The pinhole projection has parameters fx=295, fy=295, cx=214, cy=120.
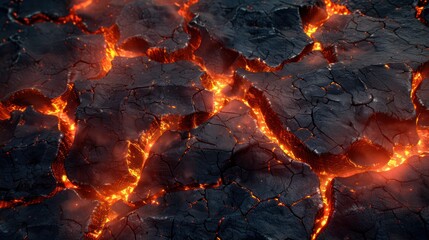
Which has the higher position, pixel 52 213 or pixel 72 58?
pixel 72 58

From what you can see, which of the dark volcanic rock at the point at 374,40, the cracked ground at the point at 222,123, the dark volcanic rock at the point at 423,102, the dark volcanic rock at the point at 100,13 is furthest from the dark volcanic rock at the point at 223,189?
the dark volcanic rock at the point at 100,13

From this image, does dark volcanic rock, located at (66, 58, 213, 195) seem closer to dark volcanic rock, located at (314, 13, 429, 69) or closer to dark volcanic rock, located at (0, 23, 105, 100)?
dark volcanic rock, located at (0, 23, 105, 100)

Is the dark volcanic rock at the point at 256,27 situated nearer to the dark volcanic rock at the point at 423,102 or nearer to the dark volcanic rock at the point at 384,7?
the dark volcanic rock at the point at 384,7

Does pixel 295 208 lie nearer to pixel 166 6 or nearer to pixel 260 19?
pixel 260 19

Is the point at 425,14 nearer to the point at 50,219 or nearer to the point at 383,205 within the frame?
the point at 383,205

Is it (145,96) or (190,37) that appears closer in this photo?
(145,96)

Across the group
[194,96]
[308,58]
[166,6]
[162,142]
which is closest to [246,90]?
[194,96]

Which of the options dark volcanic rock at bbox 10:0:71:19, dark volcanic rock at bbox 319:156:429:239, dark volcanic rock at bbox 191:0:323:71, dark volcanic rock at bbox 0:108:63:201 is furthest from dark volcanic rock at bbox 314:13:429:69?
dark volcanic rock at bbox 10:0:71:19
